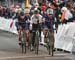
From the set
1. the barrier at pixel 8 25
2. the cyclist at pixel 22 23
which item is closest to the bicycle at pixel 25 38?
the cyclist at pixel 22 23

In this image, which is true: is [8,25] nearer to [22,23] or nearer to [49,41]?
[22,23]

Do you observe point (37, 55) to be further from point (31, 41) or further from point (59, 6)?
point (59, 6)

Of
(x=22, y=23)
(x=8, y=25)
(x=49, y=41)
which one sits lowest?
(x=8, y=25)

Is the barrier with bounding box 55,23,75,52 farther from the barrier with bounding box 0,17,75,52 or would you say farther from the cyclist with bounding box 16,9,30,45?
the cyclist with bounding box 16,9,30,45

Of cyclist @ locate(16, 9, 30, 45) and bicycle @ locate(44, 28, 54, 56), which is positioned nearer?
bicycle @ locate(44, 28, 54, 56)

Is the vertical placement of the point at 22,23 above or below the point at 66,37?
above

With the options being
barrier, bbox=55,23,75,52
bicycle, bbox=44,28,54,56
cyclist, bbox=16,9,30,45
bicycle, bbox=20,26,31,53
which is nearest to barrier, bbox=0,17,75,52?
barrier, bbox=55,23,75,52

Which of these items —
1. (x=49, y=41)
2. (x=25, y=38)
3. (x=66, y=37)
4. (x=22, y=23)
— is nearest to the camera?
(x=49, y=41)

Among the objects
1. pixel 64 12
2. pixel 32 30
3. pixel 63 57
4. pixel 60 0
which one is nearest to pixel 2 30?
pixel 60 0

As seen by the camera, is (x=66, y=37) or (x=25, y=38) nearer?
(x=25, y=38)

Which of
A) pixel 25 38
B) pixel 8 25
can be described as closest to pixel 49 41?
pixel 25 38

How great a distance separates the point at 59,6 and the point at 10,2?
21.2 m

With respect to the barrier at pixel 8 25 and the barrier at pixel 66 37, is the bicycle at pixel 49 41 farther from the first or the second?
the barrier at pixel 8 25

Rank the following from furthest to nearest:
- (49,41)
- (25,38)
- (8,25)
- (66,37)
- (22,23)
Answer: (8,25) → (22,23) → (66,37) → (25,38) → (49,41)
